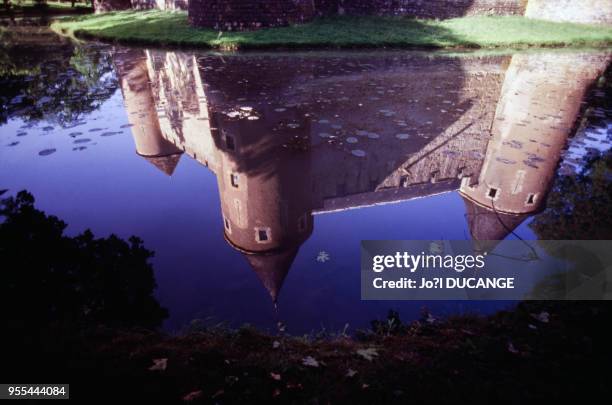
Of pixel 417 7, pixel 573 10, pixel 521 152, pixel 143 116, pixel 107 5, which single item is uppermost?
pixel 107 5

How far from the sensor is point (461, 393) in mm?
2463

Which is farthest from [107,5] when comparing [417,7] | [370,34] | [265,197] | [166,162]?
[265,197]

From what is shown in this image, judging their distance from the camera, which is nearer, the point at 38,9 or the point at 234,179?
the point at 234,179

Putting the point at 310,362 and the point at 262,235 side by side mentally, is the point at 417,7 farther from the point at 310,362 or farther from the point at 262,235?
Answer: the point at 310,362

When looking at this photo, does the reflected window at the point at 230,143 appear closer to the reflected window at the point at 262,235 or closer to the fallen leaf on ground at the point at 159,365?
the reflected window at the point at 262,235

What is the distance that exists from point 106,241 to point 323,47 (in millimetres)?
16245

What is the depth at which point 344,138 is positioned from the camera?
7051 mm

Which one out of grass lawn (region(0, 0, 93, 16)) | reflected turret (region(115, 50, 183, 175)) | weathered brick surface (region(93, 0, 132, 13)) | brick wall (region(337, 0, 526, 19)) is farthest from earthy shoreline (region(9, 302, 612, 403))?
grass lawn (region(0, 0, 93, 16))

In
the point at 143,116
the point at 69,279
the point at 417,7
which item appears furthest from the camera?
the point at 417,7

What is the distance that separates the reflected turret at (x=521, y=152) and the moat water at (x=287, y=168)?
0.04m

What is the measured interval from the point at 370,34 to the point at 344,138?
1492 cm

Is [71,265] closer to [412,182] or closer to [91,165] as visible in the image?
[91,165]

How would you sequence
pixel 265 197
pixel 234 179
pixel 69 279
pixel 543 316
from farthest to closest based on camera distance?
pixel 234 179 → pixel 265 197 → pixel 69 279 → pixel 543 316

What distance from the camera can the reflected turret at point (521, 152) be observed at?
483cm
